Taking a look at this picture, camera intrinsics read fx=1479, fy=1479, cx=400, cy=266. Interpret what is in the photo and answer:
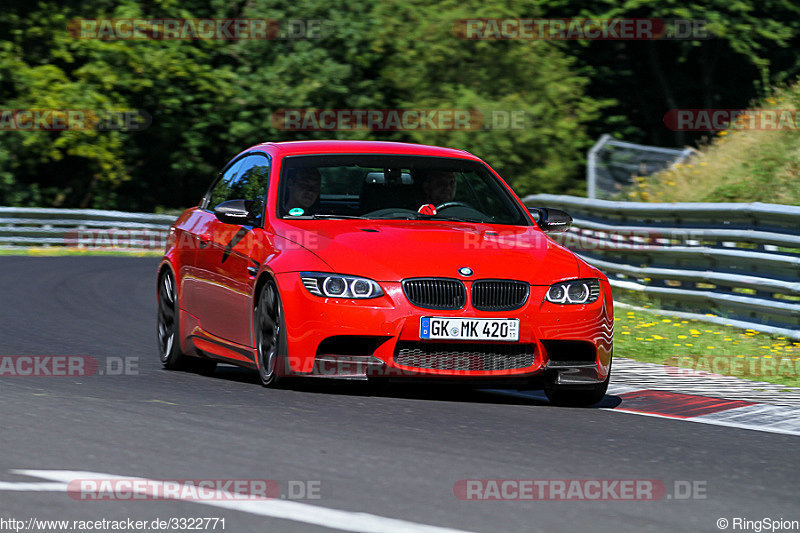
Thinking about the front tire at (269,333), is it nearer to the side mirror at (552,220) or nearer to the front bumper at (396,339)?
the front bumper at (396,339)

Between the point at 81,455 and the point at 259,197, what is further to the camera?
the point at 259,197

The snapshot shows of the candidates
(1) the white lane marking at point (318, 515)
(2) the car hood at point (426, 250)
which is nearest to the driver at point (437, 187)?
(2) the car hood at point (426, 250)

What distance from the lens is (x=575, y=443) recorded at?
24.3 feet

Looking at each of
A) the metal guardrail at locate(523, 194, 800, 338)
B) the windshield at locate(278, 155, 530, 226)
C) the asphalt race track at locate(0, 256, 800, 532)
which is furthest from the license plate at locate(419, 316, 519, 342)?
the metal guardrail at locate(523, 194, 800, 338)

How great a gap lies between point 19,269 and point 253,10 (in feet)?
52.4

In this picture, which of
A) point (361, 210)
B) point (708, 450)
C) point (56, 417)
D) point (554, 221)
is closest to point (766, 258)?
point (554, 221)

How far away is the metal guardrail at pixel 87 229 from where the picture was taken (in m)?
33.2

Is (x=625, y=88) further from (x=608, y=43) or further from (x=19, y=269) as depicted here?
(x=19, y=269)

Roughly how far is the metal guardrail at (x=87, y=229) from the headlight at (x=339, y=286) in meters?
25.2

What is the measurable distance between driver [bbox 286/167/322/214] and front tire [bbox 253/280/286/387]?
0.77 meters

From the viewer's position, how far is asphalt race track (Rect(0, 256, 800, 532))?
18.4ft

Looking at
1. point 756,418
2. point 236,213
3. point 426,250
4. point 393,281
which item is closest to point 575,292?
point 426,250

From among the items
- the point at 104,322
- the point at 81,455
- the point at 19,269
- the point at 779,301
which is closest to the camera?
the point at 81,455

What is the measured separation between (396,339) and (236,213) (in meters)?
Result: 1.68
